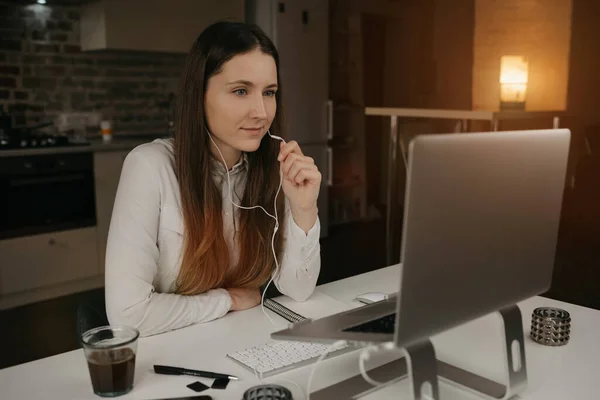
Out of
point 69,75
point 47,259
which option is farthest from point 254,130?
point 69,75

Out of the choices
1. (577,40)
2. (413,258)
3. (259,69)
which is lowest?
(413,258)

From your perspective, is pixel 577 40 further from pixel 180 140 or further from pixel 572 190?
pixel 180 140

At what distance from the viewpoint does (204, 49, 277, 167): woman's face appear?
1.41 metres

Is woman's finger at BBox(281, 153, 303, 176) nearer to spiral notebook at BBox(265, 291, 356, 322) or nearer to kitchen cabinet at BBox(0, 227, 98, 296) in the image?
spiral notebook at BBox(265, 291, 356, 322)

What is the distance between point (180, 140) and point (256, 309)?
47cm

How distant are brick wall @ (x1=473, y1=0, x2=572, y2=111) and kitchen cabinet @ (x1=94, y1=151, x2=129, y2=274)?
2.42 metres

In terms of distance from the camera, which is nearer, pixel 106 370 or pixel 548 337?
pixel 106 370

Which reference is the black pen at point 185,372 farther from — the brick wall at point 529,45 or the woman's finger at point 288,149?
the brick wall at point 529,45

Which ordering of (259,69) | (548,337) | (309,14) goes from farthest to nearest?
(309,14) → (259,69) → (548,337)

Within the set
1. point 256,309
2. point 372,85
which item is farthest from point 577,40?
point 256,309

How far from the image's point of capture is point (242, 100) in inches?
55.7

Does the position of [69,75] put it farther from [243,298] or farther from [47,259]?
[243,298]

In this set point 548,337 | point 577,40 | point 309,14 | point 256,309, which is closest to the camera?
point 548,337

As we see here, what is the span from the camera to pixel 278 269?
4.84 feet
